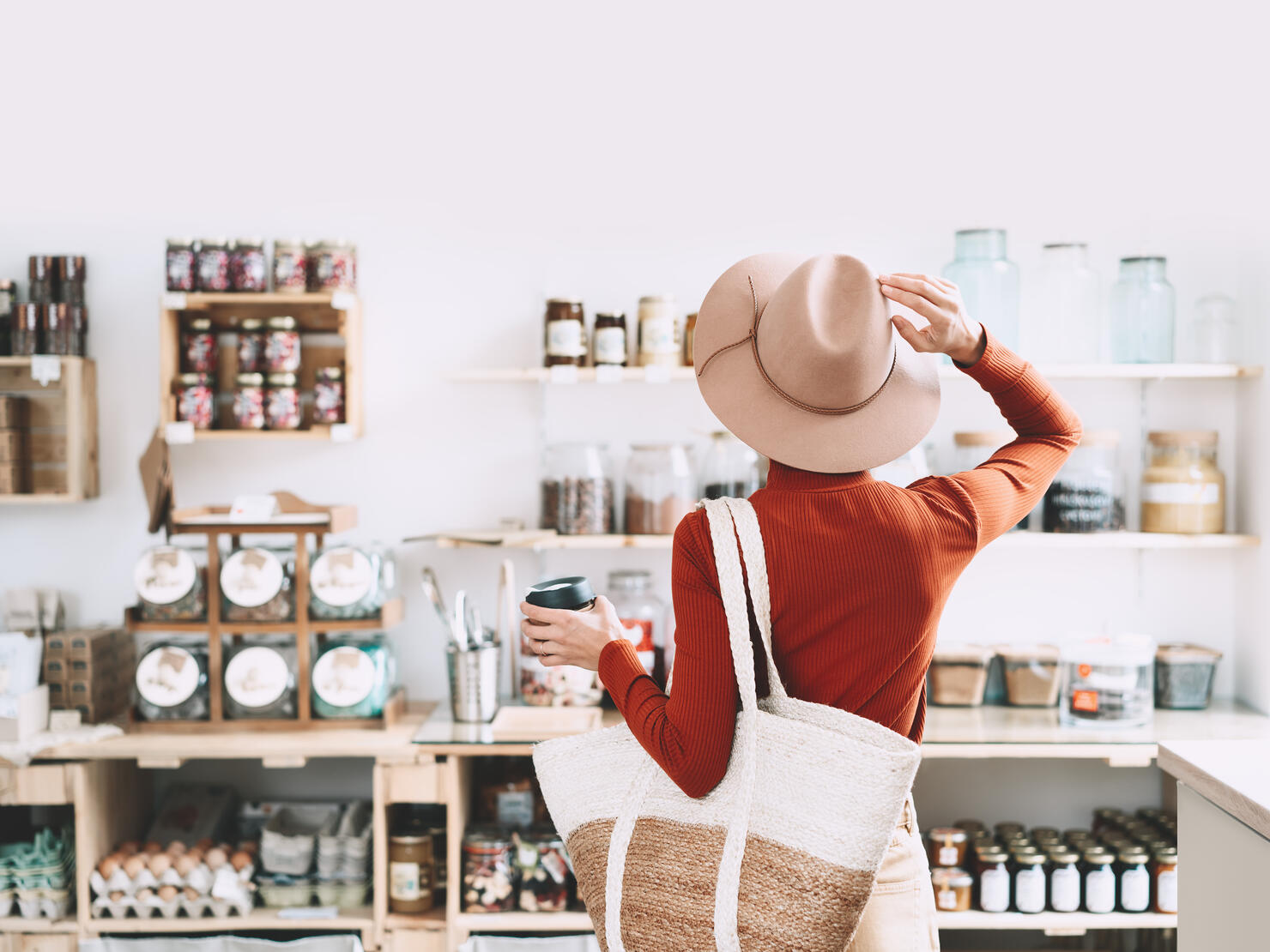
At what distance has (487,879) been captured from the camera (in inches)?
98.0

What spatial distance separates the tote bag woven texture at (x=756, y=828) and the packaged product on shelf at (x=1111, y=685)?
5.47 ft

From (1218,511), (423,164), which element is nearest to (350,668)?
(423,164)

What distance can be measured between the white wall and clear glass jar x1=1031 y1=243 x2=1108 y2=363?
0.44 feet

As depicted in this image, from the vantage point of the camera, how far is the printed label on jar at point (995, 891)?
8.18ft

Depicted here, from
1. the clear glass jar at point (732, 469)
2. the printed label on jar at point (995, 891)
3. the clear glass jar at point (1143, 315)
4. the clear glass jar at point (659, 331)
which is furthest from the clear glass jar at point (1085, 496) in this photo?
the clear glass jar at point (659, 331)

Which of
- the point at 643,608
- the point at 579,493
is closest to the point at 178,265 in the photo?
the point at 579,493

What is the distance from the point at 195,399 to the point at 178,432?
0.10 m

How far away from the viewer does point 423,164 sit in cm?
288

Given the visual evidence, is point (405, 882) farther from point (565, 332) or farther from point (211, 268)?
point (211, 268)

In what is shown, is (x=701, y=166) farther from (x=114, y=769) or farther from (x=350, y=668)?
(x=114, y=769)

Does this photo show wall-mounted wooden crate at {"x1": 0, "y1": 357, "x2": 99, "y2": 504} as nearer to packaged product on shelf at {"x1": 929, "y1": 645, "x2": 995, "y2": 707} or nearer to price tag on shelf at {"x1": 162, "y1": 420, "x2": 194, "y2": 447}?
price tag on shelf at {"x1": 162, "y1": 420, "x2": 194, "y2": 447}

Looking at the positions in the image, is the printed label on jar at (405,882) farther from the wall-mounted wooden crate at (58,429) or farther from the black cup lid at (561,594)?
the black cup lid at (561,594)

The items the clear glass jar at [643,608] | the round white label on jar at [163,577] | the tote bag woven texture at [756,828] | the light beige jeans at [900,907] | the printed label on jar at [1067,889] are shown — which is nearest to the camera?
the tote bag woven texture at [756,828]

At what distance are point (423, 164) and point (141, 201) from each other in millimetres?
759
